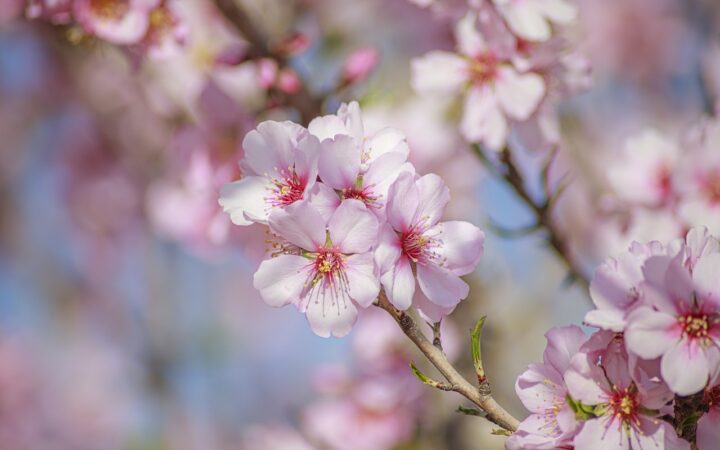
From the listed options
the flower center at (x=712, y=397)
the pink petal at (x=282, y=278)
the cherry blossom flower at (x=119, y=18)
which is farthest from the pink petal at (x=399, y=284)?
the cherry blossom flower at (x=119, y=18)

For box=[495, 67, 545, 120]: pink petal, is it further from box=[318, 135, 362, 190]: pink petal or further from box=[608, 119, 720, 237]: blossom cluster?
box=[318, 135, 362, 190]: pink petal

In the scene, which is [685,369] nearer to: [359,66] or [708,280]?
[708,280]

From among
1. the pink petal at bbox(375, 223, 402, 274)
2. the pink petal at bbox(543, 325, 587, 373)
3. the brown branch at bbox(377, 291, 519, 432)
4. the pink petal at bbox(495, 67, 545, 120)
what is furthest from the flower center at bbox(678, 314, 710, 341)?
the pink petal at bbox(495, 67, 545, 120)

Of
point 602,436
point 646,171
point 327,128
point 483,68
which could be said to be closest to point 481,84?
point 483,68

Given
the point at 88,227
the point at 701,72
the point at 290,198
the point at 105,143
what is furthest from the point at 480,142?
the point at 88,227

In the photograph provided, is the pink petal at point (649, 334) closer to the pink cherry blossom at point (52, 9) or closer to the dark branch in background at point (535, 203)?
the dark branch in background at point (535, 203)

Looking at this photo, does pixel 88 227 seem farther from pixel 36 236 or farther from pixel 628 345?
pixel 628 345
